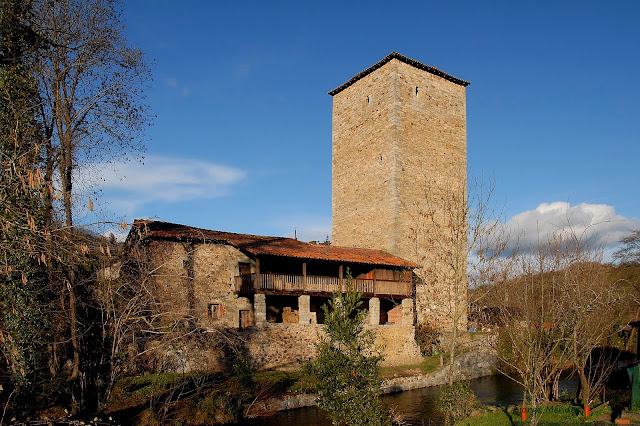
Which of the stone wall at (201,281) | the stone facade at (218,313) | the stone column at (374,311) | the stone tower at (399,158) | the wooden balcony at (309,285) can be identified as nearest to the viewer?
the stone facade at (218,313)

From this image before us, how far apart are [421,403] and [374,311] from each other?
19.7 ft

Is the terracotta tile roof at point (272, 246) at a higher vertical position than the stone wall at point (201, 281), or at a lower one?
higher

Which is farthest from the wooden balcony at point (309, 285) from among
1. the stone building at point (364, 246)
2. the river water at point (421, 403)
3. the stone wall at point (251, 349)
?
the river water at point (421, 403)

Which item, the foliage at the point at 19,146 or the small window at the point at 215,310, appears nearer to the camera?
the foliage at the point at 19,146

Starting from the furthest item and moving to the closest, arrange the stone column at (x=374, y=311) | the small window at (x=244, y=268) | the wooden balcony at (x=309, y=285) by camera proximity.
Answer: the stone column at (x=374, y=311) → the small window at (x=244, y=268) → the wooden balcony at (x=309, y=285)

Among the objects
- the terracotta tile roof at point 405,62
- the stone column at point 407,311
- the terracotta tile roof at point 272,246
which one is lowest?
the stone column at point 407,311

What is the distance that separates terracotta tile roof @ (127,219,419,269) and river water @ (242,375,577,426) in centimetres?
617

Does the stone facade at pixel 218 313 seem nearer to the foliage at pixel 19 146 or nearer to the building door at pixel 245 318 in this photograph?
the building door at pixel 245 318

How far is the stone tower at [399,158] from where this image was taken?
26469 mm

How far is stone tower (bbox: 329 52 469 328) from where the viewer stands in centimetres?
2647

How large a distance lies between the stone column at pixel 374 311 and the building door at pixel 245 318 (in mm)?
5896

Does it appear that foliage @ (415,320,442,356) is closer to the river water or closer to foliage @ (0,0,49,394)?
the river water

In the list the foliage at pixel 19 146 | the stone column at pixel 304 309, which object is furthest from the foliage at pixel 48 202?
the stone column at pixel 304 309

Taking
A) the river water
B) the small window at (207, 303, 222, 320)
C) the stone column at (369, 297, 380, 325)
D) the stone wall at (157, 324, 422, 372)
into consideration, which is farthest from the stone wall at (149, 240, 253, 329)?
the stone column at (369, 297, 380, 325)
